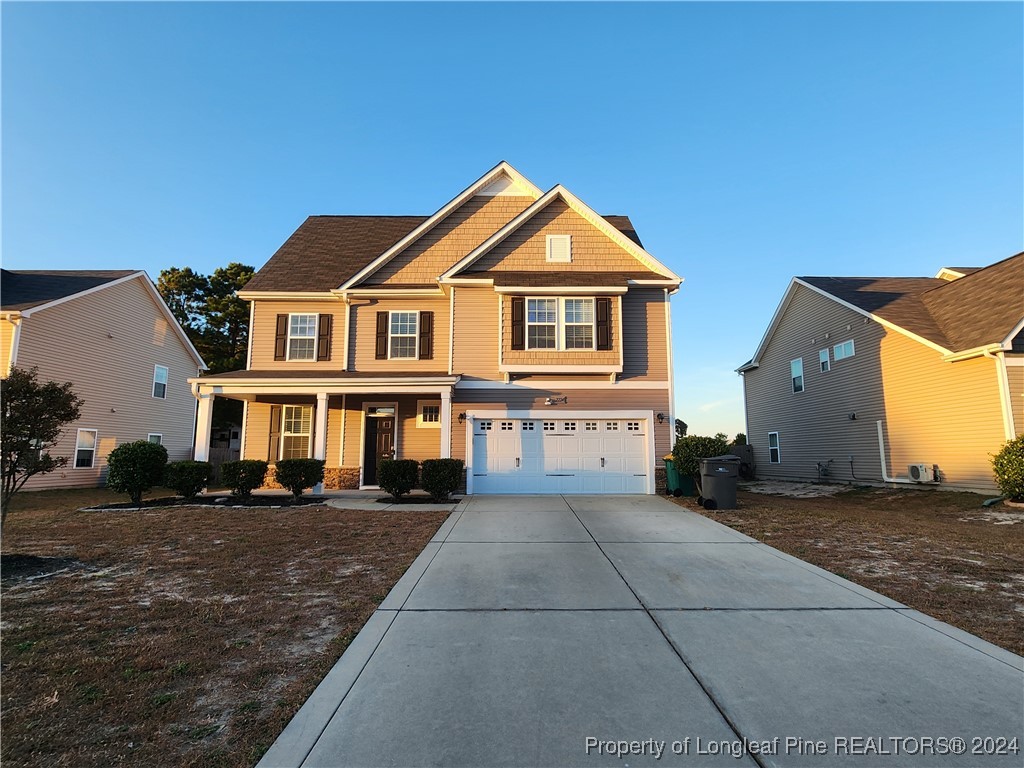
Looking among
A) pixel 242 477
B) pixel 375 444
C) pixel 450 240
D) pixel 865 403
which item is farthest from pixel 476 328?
pixel 865 403

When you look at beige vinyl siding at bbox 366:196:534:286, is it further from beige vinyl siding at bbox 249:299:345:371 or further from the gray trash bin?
the gray trash bin

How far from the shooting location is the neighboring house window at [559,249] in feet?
48.9

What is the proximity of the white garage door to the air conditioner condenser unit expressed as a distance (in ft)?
27.7

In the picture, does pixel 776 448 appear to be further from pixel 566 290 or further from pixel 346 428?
pixel 346 428

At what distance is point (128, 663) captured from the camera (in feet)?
11.2

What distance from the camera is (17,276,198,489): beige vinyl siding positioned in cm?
1584

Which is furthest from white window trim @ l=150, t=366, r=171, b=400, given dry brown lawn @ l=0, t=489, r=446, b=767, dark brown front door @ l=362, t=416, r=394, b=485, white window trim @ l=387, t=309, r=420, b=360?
dry brown lawn @ l=0, t=489, r=446, b=767

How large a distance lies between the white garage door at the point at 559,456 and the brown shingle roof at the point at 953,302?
940 centimetres

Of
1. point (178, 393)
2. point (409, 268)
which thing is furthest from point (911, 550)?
point (178, 393)

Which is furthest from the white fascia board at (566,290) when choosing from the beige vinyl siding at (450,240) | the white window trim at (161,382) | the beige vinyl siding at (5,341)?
the white window trim at (161,382)

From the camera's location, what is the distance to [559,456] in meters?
13.7

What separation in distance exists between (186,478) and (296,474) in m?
2.51

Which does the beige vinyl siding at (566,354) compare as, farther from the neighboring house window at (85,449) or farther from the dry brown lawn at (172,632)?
the neighboring house window at (85,449)

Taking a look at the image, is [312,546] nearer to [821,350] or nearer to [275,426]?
[275,426]
